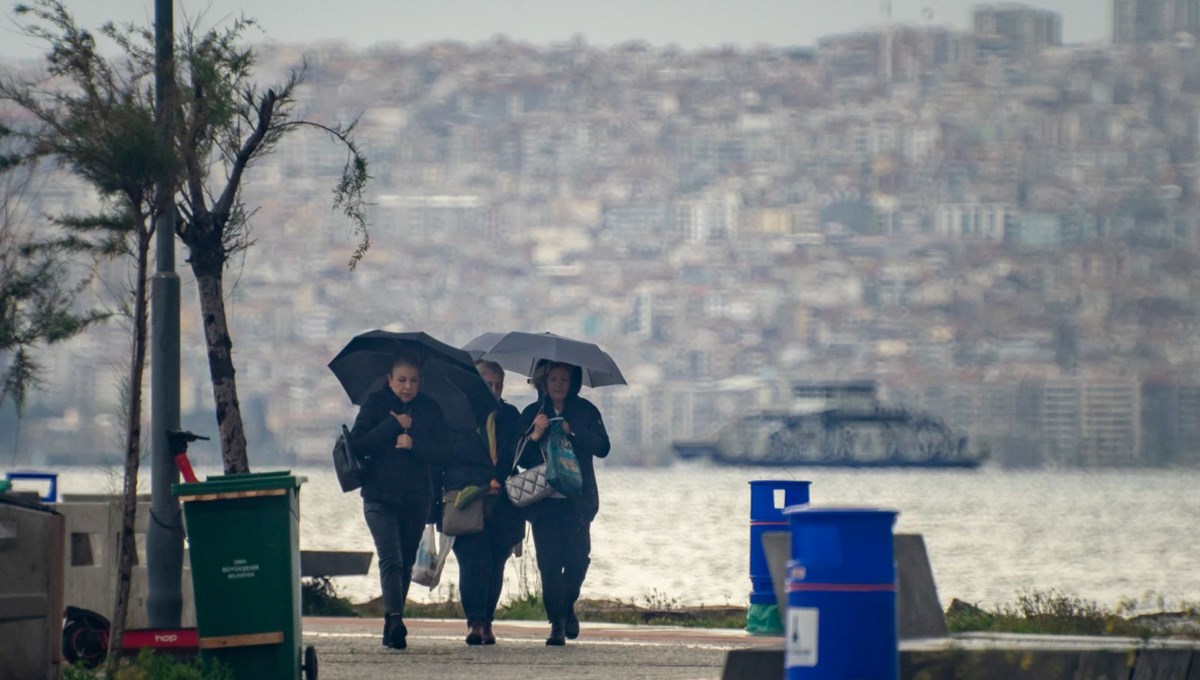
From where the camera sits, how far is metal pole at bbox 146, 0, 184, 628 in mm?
10758

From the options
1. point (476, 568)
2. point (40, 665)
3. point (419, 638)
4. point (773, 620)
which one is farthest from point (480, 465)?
point (40, 665)

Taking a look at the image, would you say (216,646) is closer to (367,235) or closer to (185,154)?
(185,154)

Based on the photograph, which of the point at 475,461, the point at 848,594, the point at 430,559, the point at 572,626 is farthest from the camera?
the point at 430,559

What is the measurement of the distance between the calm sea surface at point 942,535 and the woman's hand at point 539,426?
270cm

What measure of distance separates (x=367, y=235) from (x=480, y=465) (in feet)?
6.39

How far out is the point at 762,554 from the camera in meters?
14.0

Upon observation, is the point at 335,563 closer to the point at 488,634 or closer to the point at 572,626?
the point at 572,626

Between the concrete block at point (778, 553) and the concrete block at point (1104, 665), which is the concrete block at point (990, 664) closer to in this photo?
the concrete block at point (1104, 665)

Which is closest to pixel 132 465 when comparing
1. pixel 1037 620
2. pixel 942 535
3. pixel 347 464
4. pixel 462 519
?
pixel 347 464

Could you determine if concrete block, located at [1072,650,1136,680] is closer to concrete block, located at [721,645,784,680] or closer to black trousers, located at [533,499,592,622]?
concrete block, located at [721,645,784,680]

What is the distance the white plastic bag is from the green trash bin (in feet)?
13.4

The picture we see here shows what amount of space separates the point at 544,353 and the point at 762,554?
6.43ft

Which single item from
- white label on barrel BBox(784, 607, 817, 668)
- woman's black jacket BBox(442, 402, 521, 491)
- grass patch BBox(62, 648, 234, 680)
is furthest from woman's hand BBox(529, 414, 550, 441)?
white label on barrel BBox(784, 607, 817, 668)

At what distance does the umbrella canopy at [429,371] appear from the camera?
1268 cm
